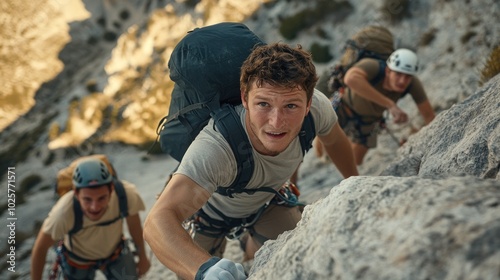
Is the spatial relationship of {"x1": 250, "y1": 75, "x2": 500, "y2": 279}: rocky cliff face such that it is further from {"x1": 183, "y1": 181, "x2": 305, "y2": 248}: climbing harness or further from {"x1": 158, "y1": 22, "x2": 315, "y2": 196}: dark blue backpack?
{"x1": 183, "y1": 181, "x2": 305, "y2": 248}: climbing harness

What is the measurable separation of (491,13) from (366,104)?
349 inches

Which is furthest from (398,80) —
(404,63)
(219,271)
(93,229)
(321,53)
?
(321,53)

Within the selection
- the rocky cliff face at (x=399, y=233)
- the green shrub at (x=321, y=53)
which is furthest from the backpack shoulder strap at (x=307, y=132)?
the green shrub at (x=321, y=53)

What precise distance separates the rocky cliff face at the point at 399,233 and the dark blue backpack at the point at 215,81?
4.48ft

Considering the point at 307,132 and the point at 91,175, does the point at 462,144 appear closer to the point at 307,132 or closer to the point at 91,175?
the point at 307,132

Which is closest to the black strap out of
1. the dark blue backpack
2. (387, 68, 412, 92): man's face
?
the dark blue backpack

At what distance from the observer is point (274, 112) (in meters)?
3.94

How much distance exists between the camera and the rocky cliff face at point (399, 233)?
2016 mm

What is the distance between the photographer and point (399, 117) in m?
7.82

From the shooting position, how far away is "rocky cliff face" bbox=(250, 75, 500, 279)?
2.02m

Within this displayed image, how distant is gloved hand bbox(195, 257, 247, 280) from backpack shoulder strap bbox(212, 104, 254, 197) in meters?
1.22

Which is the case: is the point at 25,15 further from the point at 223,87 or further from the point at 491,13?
the point at 223,87

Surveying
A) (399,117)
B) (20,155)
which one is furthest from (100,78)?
(399,117)

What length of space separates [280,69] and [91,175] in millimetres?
4668
